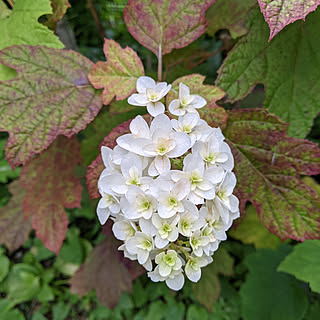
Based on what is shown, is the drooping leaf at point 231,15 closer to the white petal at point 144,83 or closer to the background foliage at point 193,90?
the background foliage at point 193,90

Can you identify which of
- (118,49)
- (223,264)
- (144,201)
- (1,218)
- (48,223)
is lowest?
(223,264)

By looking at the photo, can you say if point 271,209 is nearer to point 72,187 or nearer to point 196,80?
point 196,80

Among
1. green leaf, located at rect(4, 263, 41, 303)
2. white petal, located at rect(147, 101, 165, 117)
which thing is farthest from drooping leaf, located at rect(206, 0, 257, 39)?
green leaf, located at rect(4, 263, 41, 303)

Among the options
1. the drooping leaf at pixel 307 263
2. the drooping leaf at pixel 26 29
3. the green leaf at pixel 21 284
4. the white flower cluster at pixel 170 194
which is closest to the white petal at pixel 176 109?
the white flower cluster at pixel 170 194

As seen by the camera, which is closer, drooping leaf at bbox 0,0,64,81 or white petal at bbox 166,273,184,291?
white petal at bbox 166,273,184,291

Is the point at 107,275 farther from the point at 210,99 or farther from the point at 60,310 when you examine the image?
the point at 210,99

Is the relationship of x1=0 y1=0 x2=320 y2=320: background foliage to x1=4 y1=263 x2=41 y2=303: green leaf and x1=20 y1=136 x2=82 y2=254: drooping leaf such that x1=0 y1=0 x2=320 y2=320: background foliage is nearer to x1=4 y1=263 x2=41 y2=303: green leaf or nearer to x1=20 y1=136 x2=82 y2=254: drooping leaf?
x1=20 y1=136 x2=82 y2=254: drooping leaf

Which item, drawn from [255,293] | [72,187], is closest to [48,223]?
[72,187]
